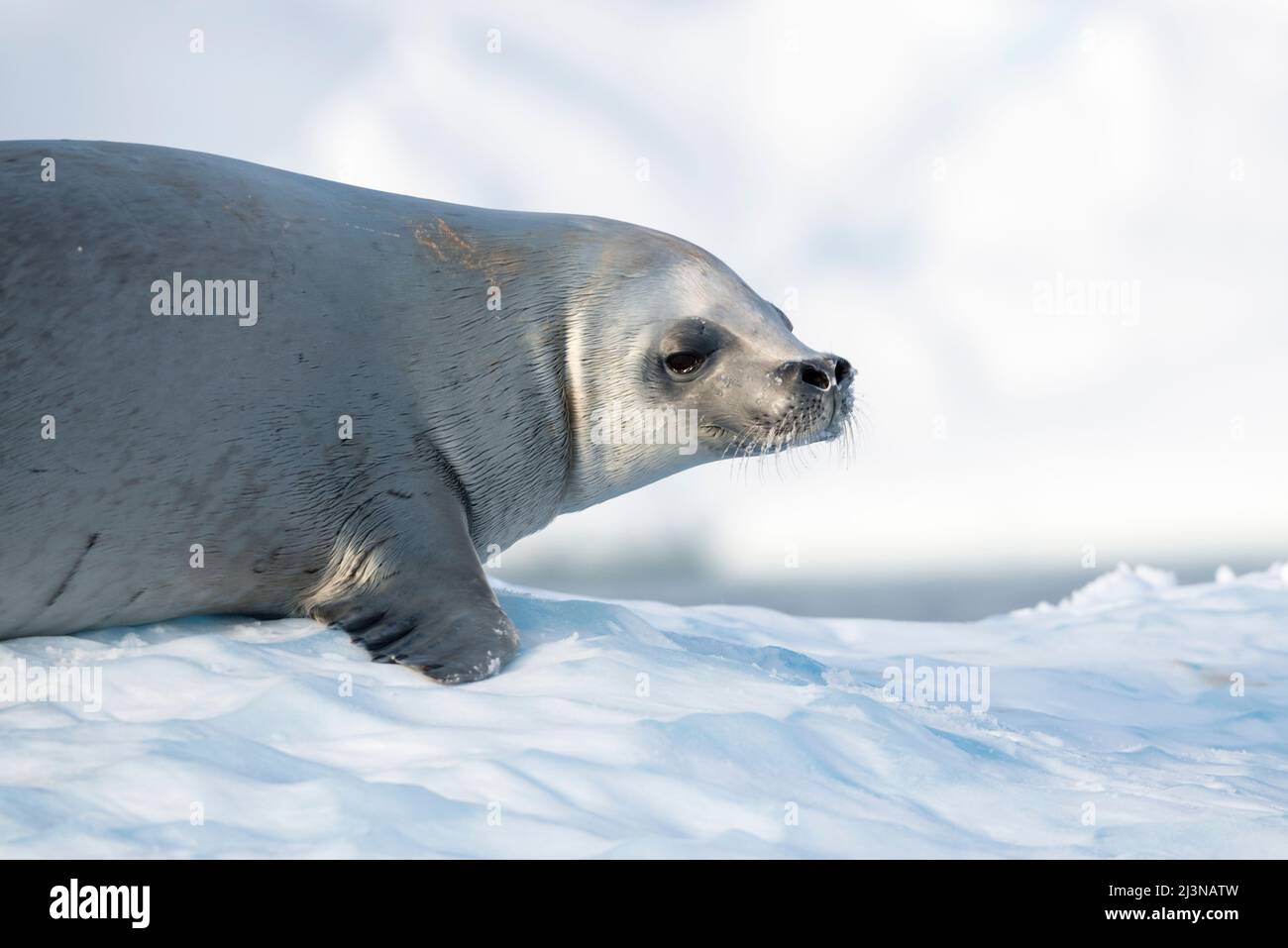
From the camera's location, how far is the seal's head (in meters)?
5.70

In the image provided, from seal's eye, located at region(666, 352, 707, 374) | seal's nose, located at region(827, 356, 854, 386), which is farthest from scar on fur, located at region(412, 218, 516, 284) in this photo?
seal's nose, located at region(827, 356, 854, 386)

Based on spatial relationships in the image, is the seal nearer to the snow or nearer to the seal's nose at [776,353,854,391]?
the seal's nose at [776,353,854,391]

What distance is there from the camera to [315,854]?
312 cm

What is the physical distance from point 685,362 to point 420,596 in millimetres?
1663

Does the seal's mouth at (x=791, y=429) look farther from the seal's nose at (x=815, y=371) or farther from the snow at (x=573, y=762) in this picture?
the snow at (x=573, y=762)

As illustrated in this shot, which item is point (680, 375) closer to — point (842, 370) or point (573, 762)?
point (842, 370)

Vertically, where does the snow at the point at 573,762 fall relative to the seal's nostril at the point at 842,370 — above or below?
below

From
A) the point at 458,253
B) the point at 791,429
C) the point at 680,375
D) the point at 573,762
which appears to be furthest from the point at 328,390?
the point at 573,762

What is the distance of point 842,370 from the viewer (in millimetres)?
5738

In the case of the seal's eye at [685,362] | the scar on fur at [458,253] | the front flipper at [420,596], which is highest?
the scar on fur at [458,253]

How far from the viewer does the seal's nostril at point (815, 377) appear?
561 centimetres

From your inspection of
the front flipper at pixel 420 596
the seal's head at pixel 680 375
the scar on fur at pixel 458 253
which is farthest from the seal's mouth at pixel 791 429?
the front flipper at pixel 420 596
